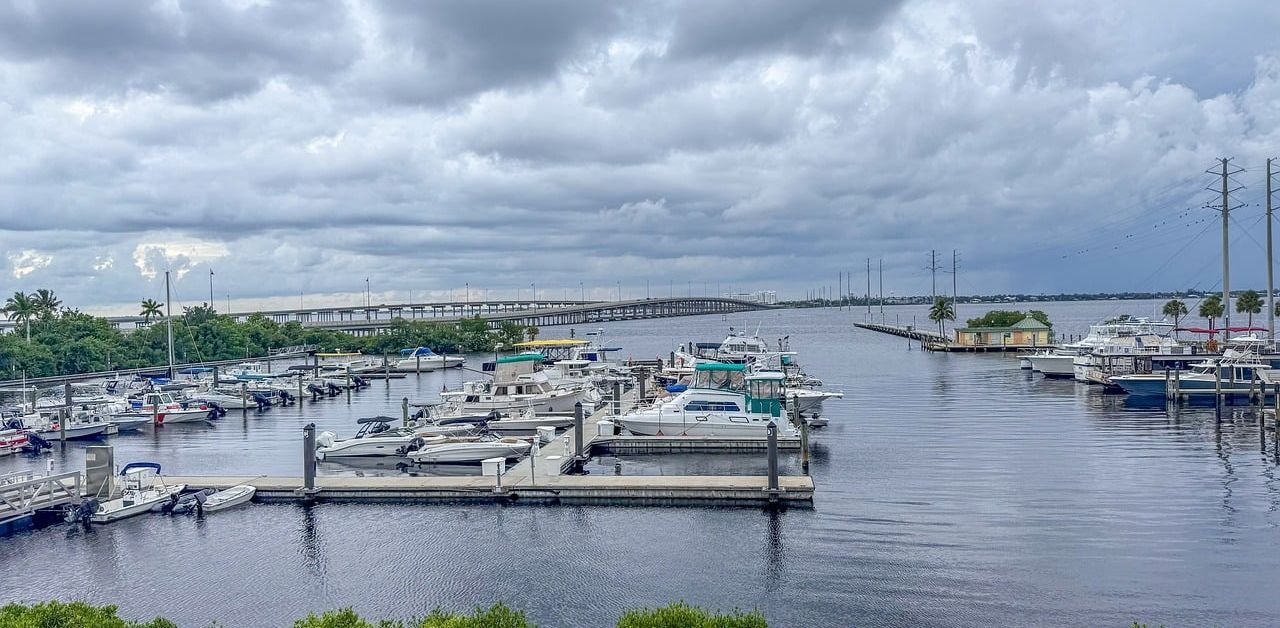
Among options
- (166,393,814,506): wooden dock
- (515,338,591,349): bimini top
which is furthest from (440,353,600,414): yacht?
(515,338,591,349): bimini top

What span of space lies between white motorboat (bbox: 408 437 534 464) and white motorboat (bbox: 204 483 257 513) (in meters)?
8.09

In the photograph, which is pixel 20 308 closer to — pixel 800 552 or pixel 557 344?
pixel 557 344

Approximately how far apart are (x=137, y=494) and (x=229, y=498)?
8.48 ft

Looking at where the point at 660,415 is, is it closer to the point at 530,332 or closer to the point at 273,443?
the point at 273,443

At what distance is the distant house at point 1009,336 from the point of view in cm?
10462

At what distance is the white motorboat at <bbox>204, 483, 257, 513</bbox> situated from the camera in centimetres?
2750

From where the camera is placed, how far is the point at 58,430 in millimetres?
46094

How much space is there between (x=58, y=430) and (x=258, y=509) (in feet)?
80.7

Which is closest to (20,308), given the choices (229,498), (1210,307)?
(229,498)

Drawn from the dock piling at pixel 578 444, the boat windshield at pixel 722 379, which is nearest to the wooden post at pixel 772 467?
the dock piling at pixel 578 444

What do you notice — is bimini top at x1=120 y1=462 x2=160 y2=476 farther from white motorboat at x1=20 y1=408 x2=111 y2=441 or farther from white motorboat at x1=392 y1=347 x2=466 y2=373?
white motorboat at x1=392 y1=347 x2=466 y2=373

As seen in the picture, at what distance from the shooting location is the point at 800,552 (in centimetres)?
2298

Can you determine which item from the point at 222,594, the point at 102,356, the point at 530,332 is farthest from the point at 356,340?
Result: the point at 222,594

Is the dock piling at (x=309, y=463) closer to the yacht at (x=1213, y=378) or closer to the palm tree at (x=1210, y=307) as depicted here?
the yacht at (x=1213, y=378)
